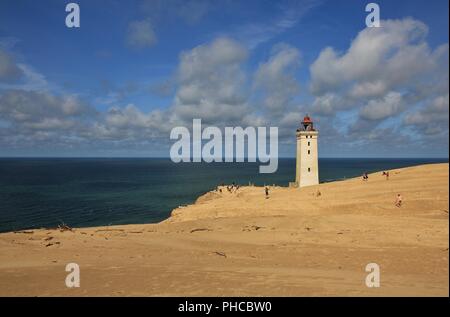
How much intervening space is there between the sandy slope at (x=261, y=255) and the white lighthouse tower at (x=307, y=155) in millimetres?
25538

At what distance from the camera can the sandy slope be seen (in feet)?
38.7

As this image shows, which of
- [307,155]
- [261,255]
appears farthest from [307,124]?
[261,255]

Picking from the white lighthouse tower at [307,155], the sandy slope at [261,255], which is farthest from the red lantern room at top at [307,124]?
the sandy slope at [261,255]

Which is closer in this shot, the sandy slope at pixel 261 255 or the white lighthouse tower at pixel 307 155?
the sandy slope at pixel 261 255

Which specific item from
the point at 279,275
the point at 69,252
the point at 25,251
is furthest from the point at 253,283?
the point at 25,251

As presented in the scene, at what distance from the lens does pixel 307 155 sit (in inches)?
2195

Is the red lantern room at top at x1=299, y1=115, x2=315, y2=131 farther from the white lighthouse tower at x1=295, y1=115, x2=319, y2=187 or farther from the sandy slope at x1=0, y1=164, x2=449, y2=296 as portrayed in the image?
Answer: the sandy slope at x1=0, y1=164, x2=449, y2=296

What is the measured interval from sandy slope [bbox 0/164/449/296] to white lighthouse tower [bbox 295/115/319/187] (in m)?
25.5

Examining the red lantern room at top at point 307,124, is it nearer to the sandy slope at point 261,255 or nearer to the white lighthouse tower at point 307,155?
the white lighthouse tower at point 307,155

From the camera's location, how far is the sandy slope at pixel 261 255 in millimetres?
11805

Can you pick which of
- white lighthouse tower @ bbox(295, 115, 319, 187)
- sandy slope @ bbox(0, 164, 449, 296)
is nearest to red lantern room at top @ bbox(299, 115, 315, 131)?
white lighthouse tower @ bbox(295, 115, 319, 187)

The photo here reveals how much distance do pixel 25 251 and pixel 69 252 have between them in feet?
8.05

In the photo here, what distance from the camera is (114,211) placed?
5950 cm
